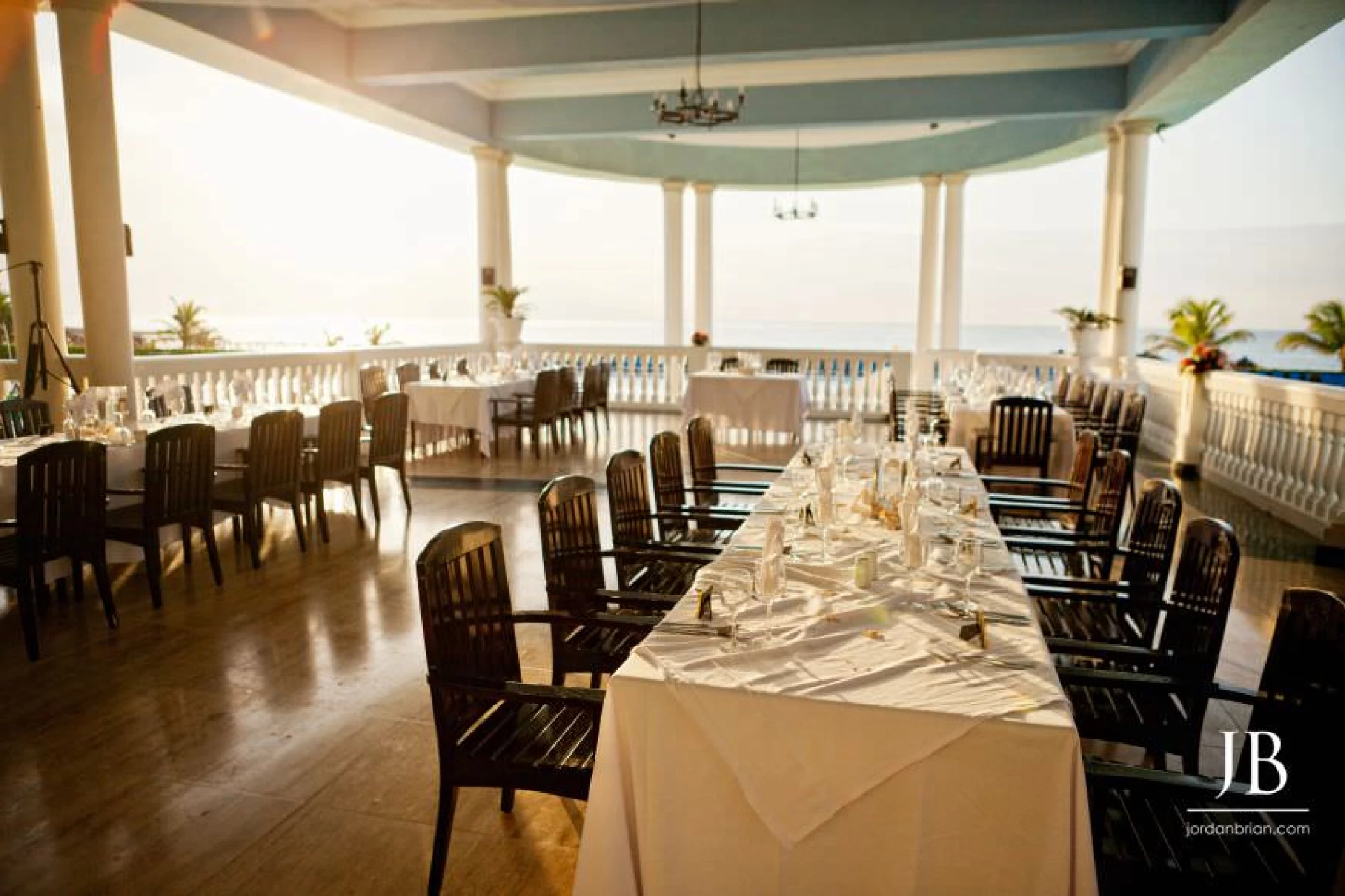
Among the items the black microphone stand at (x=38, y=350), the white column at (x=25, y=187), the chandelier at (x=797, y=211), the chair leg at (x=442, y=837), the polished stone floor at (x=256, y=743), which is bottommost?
the polished stone floor at (x=256, y=743)

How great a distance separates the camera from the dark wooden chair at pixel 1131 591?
8.46ft

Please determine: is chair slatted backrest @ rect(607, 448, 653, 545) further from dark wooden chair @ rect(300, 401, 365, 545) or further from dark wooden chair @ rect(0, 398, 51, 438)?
dark wooden chair @ rect(0, 398, 51, 438)

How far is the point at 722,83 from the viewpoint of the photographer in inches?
439

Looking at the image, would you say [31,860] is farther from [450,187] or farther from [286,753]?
[450,187]

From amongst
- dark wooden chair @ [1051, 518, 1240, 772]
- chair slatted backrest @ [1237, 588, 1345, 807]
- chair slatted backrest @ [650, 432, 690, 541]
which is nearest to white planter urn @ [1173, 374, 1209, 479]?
chair slatted backrest @ [650, 432, 690, 541]

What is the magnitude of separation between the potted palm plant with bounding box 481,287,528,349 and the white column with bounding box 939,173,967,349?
661cm

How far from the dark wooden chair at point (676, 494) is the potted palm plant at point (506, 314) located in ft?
26.7

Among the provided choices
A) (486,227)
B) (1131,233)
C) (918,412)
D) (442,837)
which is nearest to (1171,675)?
(442,837)

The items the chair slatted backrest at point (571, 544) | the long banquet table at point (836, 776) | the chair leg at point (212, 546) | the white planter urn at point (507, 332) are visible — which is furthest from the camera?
the white planter urn at point (507, 332)

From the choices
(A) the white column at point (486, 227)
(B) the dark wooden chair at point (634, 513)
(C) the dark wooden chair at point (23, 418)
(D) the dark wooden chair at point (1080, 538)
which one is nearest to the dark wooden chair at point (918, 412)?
(D) the dark wooden chair at point (1080, 538)

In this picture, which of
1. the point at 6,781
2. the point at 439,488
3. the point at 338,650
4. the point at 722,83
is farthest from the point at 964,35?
the point at 6,781

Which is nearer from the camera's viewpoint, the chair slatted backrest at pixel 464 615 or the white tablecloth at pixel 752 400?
the chair slatted backrest at pixel 464 615

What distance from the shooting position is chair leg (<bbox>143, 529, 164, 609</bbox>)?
4094 millimetres

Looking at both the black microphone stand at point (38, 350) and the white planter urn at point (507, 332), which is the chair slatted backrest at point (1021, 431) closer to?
the black microphone stand at point (38, 350)
